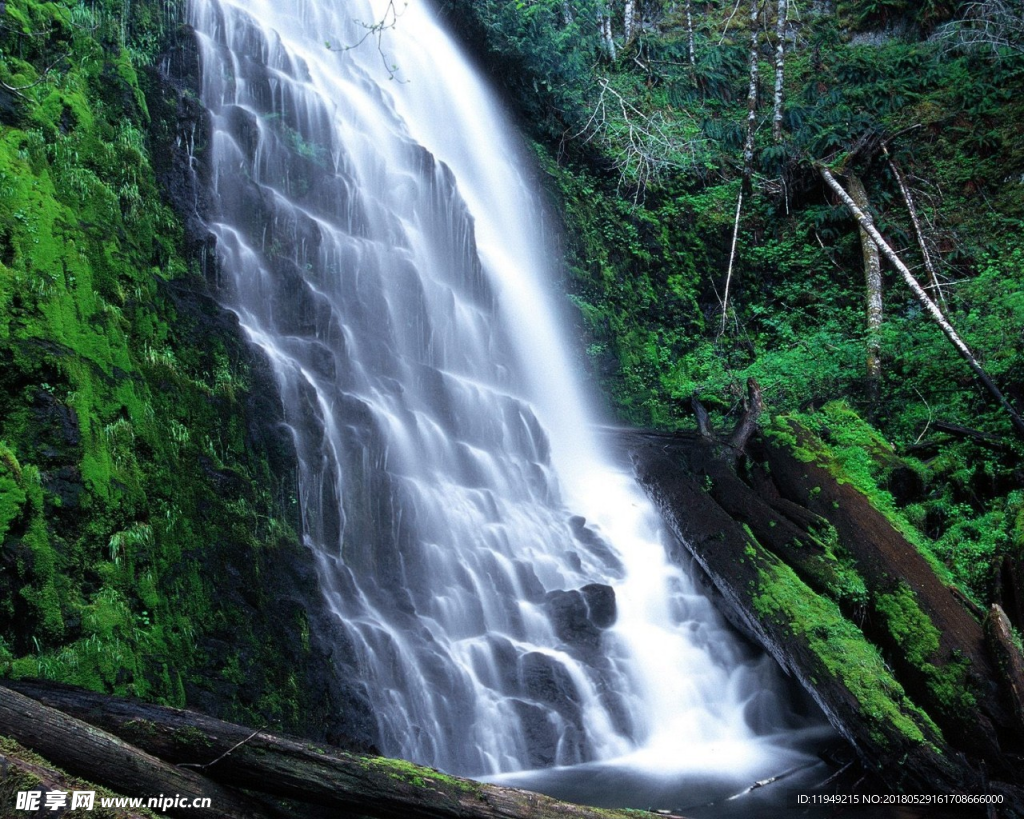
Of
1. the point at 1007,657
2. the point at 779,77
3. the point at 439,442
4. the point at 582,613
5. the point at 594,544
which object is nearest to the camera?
the point at 1007,657

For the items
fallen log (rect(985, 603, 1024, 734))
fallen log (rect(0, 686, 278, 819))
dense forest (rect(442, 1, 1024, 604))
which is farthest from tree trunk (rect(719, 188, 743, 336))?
fallen log (rect(0, 686, 278, 819))

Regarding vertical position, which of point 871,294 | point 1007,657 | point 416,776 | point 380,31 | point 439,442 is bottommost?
point 1007,657

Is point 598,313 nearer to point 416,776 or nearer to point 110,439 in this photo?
point 110,439

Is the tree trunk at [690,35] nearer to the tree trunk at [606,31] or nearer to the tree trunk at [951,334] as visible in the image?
the tree trunk at [606,31]

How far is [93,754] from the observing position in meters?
3.01

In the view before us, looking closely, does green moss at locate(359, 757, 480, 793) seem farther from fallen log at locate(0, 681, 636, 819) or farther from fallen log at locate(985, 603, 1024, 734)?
fallen log at locate(985, 603, 1024, 734)

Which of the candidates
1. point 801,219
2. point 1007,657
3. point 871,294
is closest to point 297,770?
point 1007,657

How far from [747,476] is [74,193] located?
6847 millimetres

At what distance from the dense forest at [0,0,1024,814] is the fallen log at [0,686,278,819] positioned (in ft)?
0.34

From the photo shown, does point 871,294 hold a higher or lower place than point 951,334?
higher

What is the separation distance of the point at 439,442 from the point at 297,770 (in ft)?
17.9

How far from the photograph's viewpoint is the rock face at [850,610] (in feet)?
17.6

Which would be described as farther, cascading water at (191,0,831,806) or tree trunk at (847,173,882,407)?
tree trunk at (847,173,882,407)

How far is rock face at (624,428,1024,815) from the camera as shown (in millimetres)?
5367
